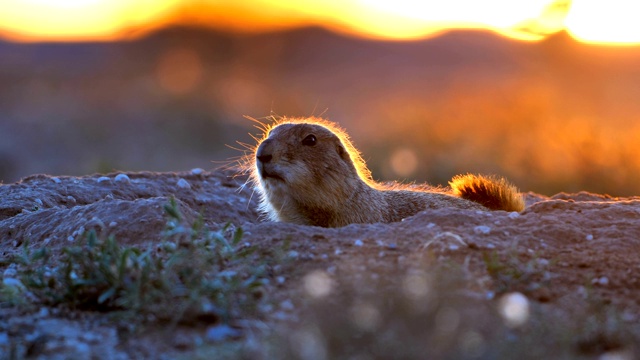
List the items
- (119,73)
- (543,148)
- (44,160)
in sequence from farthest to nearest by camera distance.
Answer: (119,73) → (44,160) → (543,148)

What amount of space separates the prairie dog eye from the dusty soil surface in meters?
1.58

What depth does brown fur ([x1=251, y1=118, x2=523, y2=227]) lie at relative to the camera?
6.44 metres

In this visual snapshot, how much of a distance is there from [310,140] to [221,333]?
3.36 m

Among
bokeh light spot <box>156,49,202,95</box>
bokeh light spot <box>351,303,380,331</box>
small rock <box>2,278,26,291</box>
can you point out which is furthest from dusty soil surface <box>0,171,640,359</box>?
bokeh light spot <box>156,49,202,95</box>

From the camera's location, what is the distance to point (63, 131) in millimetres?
20078

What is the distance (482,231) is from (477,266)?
57cm

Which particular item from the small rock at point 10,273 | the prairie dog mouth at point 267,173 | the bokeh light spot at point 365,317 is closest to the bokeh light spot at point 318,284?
the bokeh light spot at point 365,317

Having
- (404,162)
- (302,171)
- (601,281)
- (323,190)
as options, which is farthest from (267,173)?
(404,162)

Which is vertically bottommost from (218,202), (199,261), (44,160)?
(44,160)

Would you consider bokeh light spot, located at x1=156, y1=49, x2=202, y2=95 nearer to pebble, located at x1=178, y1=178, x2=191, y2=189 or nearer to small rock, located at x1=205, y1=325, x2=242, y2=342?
pebble, located at x1=178, y1=178, x2=191, y2=189

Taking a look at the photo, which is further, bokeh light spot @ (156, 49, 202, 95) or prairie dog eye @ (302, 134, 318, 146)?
bokeh light spot @ (156, 49, 202, 95)

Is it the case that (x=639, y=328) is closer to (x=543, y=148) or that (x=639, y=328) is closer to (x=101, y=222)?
(x=101, y=222)

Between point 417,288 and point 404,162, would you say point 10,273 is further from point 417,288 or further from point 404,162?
point 404,162

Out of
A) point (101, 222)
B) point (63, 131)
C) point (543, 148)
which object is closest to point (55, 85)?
point (63, 131)
